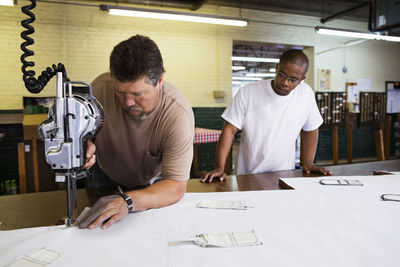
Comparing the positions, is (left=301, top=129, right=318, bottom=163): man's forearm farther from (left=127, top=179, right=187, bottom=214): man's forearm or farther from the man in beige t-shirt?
(left=127, top=179, right=187, bottom=214): man's forearm

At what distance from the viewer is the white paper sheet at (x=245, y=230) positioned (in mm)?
737

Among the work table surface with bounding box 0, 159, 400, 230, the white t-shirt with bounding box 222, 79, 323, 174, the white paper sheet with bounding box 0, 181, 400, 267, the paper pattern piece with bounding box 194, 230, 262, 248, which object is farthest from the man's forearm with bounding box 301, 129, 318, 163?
the paper pattern piece with bounding box 194, 230, 262, 248

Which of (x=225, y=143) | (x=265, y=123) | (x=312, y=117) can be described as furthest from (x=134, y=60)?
(x=312, y=117)

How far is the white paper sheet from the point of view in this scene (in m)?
0.74

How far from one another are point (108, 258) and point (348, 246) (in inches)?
26.0

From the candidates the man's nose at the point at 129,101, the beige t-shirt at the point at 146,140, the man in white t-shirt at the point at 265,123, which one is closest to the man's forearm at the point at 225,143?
the man in white t-shirt at the point at 265,123

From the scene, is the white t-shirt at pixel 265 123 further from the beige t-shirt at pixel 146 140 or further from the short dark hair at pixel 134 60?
the short dark hair at pixel 134 60

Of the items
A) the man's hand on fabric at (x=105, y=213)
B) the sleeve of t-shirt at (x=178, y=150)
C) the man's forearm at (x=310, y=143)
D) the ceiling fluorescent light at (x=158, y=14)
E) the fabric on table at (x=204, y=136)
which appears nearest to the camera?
the man's hand on fabric at (x=105, y=213)

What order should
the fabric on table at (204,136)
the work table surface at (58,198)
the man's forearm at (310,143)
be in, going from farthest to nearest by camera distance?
1. the fabric on table at (204,136)
2. the man's forearm at (310,143)
3. the work table surface at (58,198)

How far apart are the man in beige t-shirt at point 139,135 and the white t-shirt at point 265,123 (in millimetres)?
751

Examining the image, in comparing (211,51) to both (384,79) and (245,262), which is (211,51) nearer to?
(384,79)

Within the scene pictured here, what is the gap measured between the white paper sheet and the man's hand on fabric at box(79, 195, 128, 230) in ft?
0.07

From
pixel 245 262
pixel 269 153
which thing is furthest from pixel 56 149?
pixel 269 153

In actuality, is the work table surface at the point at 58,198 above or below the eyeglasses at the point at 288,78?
below
